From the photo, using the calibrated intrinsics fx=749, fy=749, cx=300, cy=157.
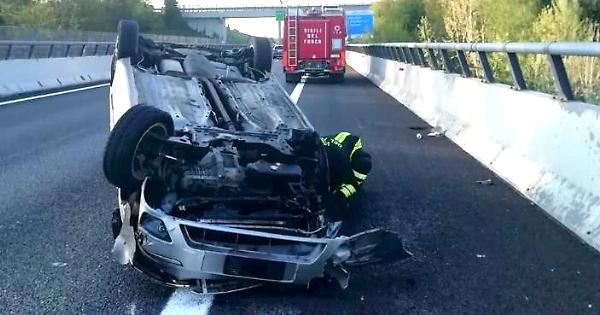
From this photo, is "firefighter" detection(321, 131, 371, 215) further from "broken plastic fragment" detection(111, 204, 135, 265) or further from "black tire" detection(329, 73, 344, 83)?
"black tire" detection(329, 73, 344, 83)

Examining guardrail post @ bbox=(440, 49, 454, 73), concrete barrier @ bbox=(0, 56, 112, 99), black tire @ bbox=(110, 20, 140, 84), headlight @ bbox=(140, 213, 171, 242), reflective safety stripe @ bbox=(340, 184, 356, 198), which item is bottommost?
concrete barrier @ bbox=(0, 56, 112, 99)

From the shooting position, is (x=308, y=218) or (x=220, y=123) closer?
(x=308, y=218)

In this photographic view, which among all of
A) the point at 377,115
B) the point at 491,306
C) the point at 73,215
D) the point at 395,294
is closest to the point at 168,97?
the point at 73,215

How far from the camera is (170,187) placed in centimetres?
478

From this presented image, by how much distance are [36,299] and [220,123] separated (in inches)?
101

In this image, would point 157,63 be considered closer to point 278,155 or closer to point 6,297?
point 278,155

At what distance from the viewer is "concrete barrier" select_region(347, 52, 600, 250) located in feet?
18.6

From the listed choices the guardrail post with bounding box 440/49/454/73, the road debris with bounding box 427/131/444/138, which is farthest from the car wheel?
the guardrail post with bounding box 440/49/454/73

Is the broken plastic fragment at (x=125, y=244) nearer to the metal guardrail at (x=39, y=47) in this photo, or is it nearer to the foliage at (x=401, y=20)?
the metal guardrail at (x=39, y=47)

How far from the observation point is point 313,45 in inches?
1114

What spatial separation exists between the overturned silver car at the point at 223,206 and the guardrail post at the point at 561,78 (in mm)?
2357

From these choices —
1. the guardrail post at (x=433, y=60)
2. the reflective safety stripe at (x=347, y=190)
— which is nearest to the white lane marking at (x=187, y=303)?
the reflective safety stripe at (x=347, y=190)

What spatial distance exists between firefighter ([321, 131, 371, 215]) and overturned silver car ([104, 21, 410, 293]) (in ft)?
1.58

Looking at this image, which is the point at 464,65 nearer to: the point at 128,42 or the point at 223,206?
the point at 128,42
